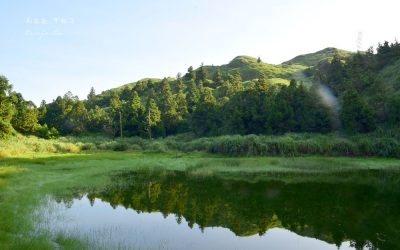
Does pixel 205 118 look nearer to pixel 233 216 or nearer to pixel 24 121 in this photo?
pixel 24 121

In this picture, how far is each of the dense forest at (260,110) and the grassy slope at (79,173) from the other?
58.0 ft

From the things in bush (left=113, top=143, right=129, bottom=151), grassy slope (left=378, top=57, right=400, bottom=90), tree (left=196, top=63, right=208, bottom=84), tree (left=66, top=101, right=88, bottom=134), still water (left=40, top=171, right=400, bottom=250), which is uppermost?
tree (left=196, top=63, right=208, bottom=84)

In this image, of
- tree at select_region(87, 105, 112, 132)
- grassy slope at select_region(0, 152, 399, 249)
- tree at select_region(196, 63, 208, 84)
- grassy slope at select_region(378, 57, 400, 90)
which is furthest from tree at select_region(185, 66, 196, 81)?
grassy slope at select_region(0, 152, 399, 249)

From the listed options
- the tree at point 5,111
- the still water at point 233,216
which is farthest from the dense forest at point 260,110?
the still water at point 233,216

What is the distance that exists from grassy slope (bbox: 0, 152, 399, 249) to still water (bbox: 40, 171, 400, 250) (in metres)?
1.75

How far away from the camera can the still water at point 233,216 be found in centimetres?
1941

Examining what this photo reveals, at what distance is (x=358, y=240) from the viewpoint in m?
19.2

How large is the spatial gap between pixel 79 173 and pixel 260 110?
5335 cm

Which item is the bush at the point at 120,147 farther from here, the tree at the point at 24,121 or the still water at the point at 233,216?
the still water at the point at 233,216

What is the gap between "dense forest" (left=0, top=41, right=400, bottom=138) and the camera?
242 ft

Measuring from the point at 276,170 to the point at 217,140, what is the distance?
24087 millimetres

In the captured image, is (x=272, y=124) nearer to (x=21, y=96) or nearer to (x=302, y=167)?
(x=302, y=167)

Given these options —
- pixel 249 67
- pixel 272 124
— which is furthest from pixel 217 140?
pixel 249 67

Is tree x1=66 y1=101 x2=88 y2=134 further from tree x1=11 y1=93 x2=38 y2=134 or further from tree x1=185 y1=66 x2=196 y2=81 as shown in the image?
tree x1=185 y1=66 x2=196 y2=81
